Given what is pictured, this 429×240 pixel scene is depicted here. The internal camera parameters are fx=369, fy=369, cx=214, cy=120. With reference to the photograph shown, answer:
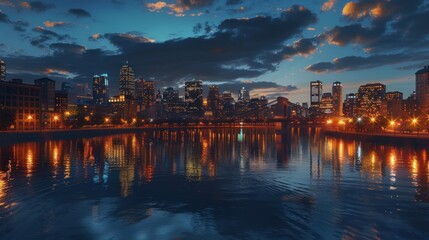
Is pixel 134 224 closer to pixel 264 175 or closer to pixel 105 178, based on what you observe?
pixel 105 178

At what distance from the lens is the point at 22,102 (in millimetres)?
118062

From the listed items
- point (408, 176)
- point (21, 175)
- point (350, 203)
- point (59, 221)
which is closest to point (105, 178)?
point (21, 175)

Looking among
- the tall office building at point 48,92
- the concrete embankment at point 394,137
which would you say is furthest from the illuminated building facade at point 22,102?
the concrete embankment at point 394,137

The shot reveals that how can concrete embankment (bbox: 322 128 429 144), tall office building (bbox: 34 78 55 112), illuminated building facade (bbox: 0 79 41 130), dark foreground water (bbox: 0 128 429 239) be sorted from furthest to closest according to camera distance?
1. tall office building (bbox: 34 78 55 112)
2. illuminated building facade (bbox: 0 79 41 130)
3. concrete embankment (bbox: 322 128 429 144)
4. dark foreground water (bbox: 0 128 429 239)

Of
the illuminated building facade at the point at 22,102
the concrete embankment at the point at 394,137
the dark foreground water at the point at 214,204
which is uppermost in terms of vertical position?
the illuminated building facade at the point at 22,102

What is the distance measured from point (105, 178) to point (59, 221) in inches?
428

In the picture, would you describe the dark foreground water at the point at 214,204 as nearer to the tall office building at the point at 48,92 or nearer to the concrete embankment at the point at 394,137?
the concrete embankment at the point at 394,137

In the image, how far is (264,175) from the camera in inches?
1049

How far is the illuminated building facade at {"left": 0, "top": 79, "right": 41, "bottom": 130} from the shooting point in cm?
11225

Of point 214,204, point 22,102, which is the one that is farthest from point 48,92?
point 214,204

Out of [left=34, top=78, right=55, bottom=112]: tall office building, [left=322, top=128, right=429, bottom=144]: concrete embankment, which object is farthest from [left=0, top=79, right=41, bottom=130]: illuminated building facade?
[left=322, top=128, right=429, bottom=144]: concrete embankment

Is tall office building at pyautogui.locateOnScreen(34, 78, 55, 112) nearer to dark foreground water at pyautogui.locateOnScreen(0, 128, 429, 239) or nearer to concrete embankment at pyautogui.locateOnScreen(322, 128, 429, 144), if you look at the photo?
concrete embankment at pyautogui.locateOnScreen(322, 128, 429, 144)

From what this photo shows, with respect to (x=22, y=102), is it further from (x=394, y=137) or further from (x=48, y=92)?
(x=394, y=137)

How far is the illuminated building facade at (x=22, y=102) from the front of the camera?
368 feet
